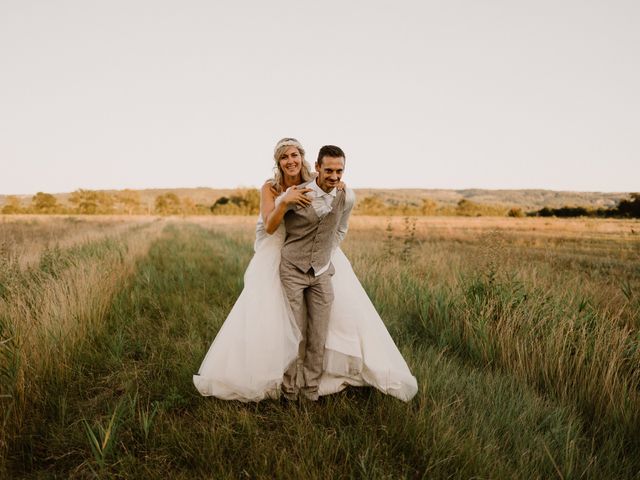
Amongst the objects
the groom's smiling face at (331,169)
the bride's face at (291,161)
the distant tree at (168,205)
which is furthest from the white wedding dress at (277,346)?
the distant tree at (168,205)

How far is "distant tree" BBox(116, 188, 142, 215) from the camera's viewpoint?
84.1 metres

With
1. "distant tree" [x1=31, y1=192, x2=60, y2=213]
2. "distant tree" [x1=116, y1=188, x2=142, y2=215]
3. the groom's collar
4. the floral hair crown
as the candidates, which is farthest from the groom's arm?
"distant tree" [x1=116, y1=188, x2=142, y2=215]

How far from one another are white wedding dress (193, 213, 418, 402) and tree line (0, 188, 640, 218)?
51955 mm

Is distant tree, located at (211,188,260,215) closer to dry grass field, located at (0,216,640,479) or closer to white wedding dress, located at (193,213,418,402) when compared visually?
dry grass field, located at (0,216,640,479)

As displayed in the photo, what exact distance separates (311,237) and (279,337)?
0.77m

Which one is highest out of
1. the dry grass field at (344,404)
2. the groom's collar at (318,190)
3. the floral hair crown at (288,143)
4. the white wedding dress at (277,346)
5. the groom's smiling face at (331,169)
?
the floral hair crown at (288,143)

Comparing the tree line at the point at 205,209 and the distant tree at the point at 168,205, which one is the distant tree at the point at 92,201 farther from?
the distant tree at the point at 168,205

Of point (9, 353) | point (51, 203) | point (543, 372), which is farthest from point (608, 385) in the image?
point (51, 203)

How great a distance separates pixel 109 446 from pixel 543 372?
3374mm

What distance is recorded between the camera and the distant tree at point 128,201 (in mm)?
84062

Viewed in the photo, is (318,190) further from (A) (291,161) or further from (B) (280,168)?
(B) (280,168)

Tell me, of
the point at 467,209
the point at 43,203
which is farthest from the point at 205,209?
the point at 467,209

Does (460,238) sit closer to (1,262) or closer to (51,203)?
(1,262)

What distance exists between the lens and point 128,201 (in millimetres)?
85438
